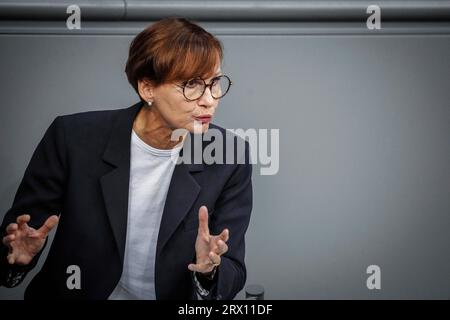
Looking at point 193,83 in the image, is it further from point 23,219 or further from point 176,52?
point 23,219

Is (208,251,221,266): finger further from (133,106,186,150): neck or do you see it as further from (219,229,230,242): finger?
(133,106,186,150): neck

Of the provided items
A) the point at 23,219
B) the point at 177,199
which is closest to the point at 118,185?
the point at 177,199

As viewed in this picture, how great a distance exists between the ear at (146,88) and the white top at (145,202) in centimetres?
11

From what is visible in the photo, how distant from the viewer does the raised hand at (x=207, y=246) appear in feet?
4.56

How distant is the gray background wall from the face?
274 millimetres

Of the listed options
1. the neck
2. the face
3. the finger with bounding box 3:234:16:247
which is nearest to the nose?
the face

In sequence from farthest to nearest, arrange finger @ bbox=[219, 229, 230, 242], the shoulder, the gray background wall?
the gray background wall → the shoulder → finger @ bbox=[219, 229, 230, 242]

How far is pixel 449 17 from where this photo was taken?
1767mm

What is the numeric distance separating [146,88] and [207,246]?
0.43 meters

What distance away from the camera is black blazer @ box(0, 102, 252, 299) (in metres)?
1.58

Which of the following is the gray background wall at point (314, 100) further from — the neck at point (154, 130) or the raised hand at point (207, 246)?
the raised hand at point (207, 246)

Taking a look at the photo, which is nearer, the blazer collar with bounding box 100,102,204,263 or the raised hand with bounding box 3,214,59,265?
the raised hand with bounding box 3,214,59,265

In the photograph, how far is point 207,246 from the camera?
1434 millimetres
